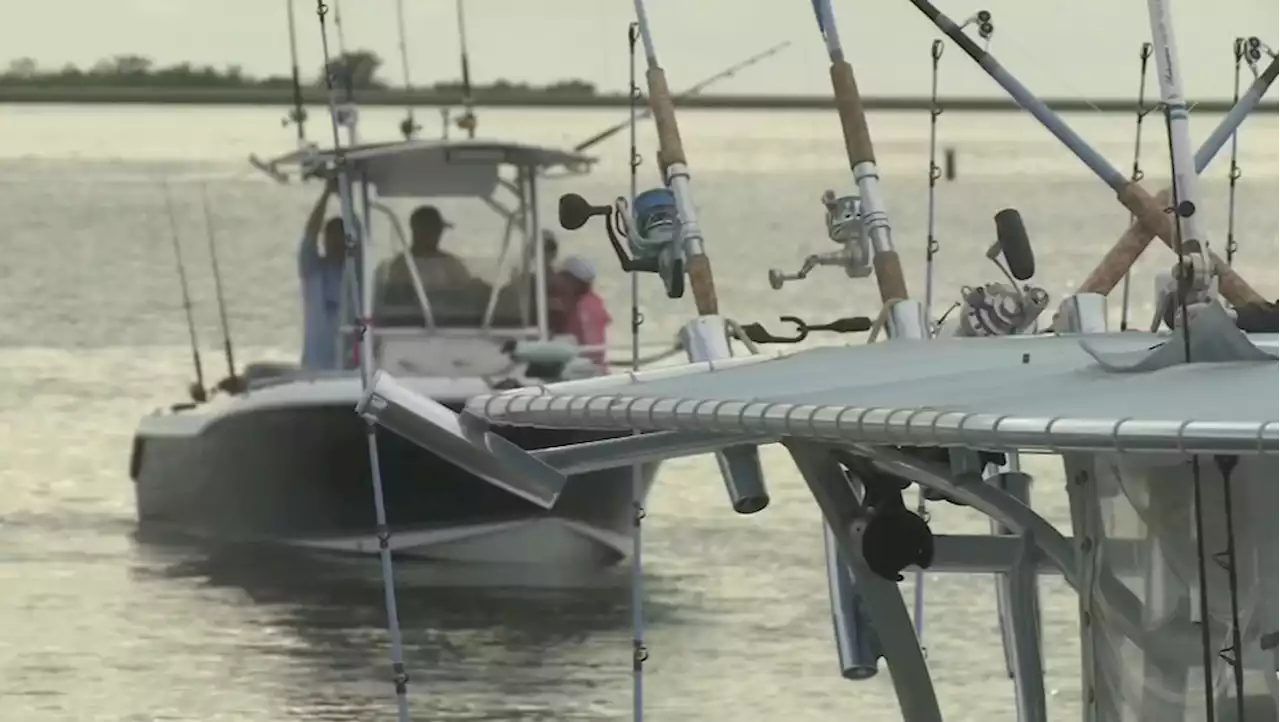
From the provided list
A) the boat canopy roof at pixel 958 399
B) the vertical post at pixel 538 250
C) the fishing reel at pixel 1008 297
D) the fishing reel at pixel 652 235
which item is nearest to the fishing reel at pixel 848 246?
the fishing reel at pixel 652 235

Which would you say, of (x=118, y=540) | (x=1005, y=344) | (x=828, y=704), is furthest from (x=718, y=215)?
(x=1005, y=344)

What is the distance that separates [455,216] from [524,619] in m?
2.77

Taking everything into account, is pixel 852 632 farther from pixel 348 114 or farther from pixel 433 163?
pixel 433 163

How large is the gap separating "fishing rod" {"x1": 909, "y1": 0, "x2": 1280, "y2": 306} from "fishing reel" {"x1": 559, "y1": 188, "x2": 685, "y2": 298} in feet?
2.52

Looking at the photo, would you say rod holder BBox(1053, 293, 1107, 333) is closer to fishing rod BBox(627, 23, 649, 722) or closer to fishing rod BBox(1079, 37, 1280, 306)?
fishing rod BBox(1079, 37, 1280, 306)

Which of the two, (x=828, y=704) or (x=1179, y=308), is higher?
(x=1179, y=308)

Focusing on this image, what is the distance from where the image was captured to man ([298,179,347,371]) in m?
17.8

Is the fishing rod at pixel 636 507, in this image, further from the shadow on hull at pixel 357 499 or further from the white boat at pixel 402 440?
the shadow on hull at pixel 357 499

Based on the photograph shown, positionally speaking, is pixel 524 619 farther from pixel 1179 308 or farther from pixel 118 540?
pixel 1179 308

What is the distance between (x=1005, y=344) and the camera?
568 centimetres

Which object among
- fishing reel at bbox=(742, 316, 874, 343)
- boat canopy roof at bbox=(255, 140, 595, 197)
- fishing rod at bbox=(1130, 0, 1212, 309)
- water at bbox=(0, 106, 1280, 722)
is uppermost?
fishing rod at bbox=(1130, 0, 1212, 309)

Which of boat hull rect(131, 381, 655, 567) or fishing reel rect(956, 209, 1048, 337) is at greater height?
fishing reel rect(956, 209, 1048, 337)

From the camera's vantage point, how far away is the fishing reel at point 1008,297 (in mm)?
6172

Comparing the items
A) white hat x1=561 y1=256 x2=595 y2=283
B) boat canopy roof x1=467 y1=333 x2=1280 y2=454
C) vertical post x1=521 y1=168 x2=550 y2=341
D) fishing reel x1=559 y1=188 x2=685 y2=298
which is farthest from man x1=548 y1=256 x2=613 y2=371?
boat canopy roof x1=467 y1=333 x2=1280 y2=454
